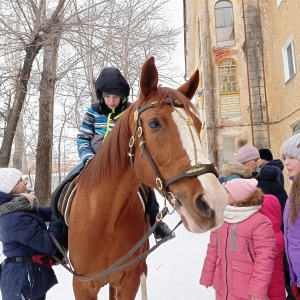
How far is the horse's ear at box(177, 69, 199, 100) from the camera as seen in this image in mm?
2293

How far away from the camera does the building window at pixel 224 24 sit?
46.0ft

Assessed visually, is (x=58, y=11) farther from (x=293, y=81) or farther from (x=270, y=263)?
(x=293, y=81)

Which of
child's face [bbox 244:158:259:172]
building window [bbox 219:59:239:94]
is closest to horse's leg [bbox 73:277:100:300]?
child's face [bbox 244:158:259:172]

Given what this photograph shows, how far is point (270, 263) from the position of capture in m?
2.77

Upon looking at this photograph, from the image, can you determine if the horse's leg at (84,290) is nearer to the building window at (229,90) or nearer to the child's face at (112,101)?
the child's face at (112,101)

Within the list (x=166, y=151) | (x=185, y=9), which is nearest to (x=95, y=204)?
(x=166, y=151)

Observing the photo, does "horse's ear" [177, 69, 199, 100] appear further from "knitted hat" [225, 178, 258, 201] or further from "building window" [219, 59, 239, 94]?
"building window" [219, 59, 239, 94]

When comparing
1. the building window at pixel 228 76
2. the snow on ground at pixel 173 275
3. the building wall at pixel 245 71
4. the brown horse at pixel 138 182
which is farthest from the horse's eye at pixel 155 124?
the building window at pixel 228 76

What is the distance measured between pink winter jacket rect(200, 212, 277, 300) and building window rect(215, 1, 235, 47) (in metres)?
12.5

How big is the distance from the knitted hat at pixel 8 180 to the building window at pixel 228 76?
473 inches

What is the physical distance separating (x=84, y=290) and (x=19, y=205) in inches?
37.1

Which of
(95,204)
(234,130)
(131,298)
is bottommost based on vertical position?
(131,298)

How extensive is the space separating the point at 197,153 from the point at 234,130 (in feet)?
40.2

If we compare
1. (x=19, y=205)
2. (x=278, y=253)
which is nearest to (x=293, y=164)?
(x=278, y=253)
